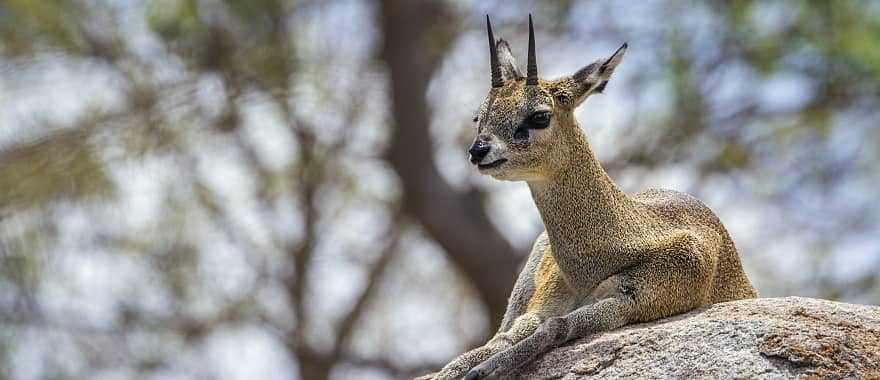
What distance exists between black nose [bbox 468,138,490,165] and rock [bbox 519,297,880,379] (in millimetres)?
1077

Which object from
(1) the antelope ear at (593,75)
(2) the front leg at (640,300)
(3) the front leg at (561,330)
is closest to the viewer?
(3) the front leg at (561,330)

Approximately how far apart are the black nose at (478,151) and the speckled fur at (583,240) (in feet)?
0.12

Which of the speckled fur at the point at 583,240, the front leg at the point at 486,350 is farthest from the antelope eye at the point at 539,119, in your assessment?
the front leg at the point at 486,350

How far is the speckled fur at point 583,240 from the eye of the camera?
269 inches

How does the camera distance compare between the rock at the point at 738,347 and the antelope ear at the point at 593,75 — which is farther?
the antelope ear at the point at 593,75

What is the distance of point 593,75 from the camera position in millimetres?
7297

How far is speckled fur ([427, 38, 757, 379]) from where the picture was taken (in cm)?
684

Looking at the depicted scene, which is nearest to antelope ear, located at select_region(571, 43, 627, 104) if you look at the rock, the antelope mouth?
the antelope mouth

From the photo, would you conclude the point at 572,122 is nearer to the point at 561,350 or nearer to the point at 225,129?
the point at 561,350

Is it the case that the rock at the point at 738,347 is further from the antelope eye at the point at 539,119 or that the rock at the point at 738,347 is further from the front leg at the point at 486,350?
the antelope eye at the point at 539,119

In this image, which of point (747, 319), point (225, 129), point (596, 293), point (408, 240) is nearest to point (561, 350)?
point (596, 293)

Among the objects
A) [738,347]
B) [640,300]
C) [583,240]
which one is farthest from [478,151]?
[738,347]

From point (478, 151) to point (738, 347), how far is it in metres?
1.64

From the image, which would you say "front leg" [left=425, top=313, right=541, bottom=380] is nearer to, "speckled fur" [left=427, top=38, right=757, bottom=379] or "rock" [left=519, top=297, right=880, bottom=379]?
"speckled fur" [left=427, top=38, right=757, bottom=379]
